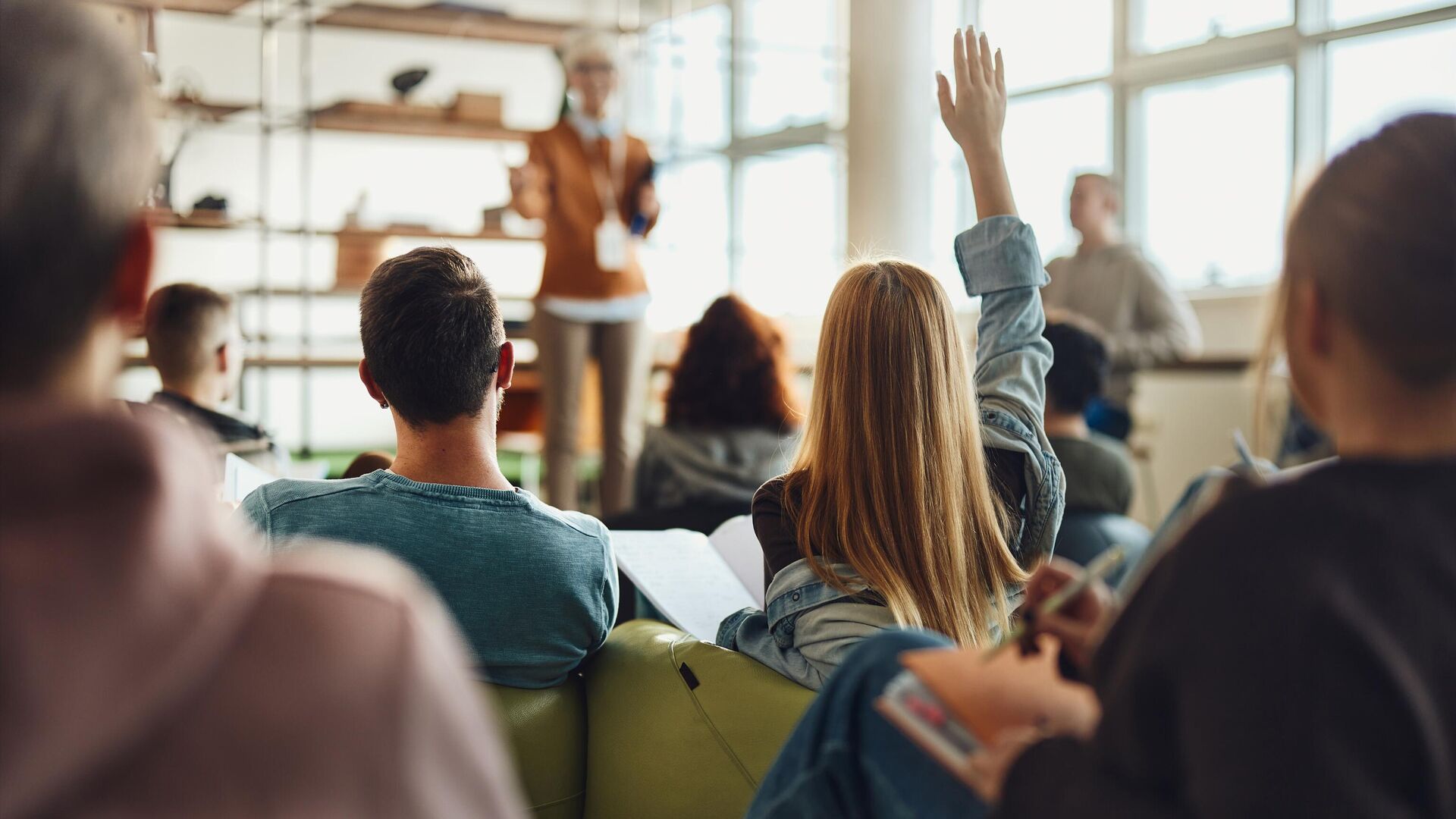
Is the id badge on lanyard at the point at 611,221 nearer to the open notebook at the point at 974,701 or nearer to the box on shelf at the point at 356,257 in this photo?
the box on shelf at the point at 356,257

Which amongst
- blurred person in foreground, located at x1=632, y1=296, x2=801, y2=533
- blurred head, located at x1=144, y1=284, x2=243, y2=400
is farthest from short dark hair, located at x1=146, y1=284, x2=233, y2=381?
blurred person in foreground, located at x1=632, y1=296, x2=801, y2=533

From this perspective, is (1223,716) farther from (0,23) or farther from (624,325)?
(624,325)

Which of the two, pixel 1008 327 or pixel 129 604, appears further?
pixel 1008 327

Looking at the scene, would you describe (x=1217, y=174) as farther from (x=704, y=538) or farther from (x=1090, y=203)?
(x=704, y=538)

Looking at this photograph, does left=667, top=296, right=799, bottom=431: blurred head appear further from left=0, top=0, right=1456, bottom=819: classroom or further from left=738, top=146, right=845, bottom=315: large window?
left=738, top=146, right=845, bottom=315: large window

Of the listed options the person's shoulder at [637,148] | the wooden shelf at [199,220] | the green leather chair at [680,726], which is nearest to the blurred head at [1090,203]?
the person's shoulder at [637,148]

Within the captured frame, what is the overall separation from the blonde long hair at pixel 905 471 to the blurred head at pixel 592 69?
9.18 ft

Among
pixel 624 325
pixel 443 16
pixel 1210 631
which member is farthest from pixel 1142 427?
pixel 1210 631

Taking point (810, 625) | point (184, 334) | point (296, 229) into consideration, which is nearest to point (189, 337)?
point (184, 334)

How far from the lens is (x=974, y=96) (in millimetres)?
1770

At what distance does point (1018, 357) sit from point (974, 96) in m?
0.35

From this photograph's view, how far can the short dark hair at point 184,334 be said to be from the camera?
97.4 inches

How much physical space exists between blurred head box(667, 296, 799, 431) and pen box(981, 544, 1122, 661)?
6.91 feet

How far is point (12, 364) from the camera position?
1.83 feet
